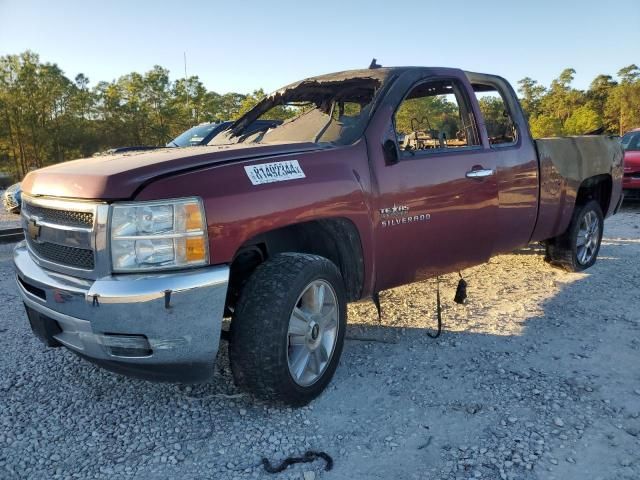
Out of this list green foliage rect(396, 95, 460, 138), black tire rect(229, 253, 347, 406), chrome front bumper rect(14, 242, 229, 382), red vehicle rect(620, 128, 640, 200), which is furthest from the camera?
red vehicle rect(620, 128, 640, 200)

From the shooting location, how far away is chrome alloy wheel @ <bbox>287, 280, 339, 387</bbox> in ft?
9.26

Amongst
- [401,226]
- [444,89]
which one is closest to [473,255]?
[401,226]

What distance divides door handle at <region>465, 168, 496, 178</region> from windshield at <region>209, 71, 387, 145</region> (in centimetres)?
91

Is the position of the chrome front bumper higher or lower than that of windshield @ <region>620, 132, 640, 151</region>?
lower

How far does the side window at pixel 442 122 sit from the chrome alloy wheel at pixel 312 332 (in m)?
1.46

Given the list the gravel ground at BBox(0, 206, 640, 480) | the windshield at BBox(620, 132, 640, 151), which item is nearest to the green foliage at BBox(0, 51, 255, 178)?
the windshield at BBox(620, 132, 640, 151)

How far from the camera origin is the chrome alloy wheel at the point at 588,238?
547 centimetres

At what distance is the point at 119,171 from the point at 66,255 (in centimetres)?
54

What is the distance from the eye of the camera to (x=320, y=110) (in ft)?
12.1

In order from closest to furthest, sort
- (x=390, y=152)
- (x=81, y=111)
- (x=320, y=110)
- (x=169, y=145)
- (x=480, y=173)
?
1. (x=390, y=152)
2. (x=320, y=110)
3. (x=480, y=173)
4. (x=169, y=145)
5. (x=81, y=111)

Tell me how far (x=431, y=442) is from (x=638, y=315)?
264 cm

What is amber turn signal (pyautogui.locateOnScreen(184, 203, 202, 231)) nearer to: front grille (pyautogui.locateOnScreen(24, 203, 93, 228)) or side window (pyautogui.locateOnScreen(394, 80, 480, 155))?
front grille (pyautogui.locateOnScreen(24, 203, 93, 228))

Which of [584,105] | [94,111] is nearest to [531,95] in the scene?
[584,105]

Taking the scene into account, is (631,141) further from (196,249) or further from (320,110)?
(196,249)
